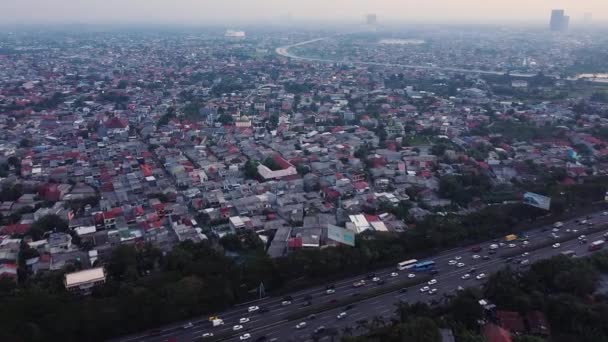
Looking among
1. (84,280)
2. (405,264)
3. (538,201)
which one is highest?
(538,201)

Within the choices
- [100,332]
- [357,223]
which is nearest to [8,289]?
[100,332]

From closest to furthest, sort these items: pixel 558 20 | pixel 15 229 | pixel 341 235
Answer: pixel 341 235 < pixel 15 229 < pixel 558 20

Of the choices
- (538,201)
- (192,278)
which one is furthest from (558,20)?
(192,278)

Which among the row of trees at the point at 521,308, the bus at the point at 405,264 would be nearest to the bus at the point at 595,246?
the row of trees at the point at 521,308

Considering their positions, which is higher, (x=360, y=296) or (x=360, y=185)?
(x=360, y=185)

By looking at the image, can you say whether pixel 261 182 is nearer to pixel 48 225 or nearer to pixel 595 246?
pixel 48 225

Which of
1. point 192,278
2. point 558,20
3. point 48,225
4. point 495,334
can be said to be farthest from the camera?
point 558,20

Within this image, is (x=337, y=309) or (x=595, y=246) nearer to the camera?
(x=337, y=309)

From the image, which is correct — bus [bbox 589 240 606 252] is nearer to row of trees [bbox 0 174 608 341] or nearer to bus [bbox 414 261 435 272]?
row of trees [bbox 0 174 608 341]

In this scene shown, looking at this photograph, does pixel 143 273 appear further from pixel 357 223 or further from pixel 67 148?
pixel 67 148
